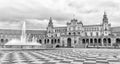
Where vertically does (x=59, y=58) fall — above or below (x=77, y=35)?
below

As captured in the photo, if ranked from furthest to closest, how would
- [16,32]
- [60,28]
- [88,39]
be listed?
1. [16,32]
2. [60,28]
3. [88,39]

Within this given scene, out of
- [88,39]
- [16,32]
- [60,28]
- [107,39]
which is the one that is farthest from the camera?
[16,32]

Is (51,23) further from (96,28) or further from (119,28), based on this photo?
(119,28)

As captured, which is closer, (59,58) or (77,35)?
(59,58)

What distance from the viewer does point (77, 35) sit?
7019 cm

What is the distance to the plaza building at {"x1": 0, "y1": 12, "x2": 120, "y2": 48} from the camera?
68562mm

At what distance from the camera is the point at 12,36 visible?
9588 centimetres

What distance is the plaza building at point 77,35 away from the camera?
225 ft

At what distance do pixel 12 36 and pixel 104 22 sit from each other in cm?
5919

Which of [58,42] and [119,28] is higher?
[119,28]

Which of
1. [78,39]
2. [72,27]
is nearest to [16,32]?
[72,27]

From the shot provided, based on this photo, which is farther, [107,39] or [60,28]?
[60,28]

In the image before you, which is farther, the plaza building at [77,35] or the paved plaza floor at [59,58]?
the plaza building at [77,35]

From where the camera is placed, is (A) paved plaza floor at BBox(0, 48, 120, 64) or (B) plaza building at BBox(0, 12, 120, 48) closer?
(A) paved plaza floor at BBox(0, 48, 120, 64)
